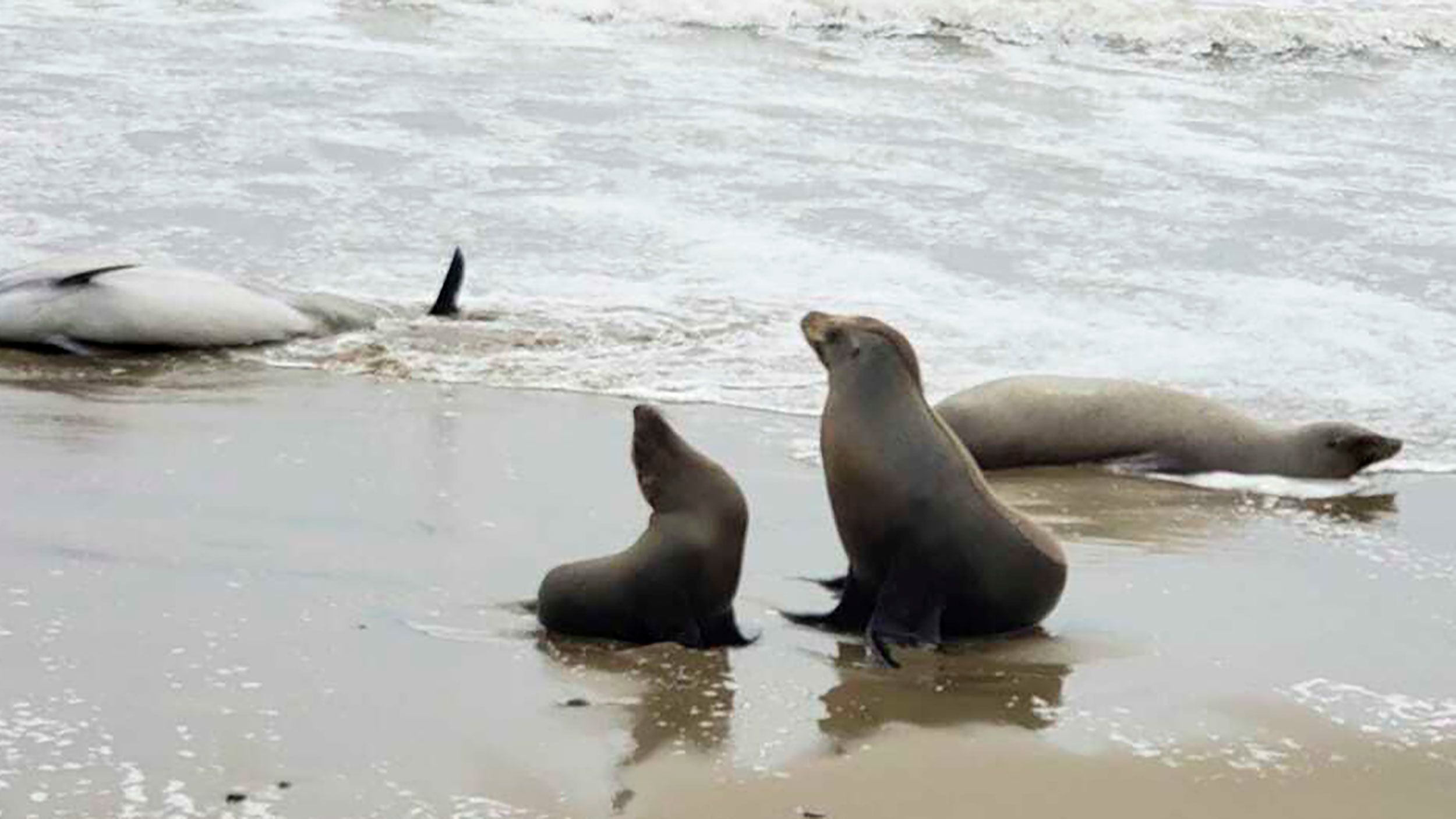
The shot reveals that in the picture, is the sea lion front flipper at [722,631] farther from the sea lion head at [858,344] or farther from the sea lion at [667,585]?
the sea lion head at [858,344]

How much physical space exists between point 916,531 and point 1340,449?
2.43 meters

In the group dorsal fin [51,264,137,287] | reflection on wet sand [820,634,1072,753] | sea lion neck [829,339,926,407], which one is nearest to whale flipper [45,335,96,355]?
dorsal fin [51,264,137,287]

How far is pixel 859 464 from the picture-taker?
5098 millimetres

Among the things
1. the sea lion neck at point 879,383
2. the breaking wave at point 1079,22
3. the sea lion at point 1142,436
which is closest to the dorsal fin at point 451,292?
the sea lion at point 1142,436

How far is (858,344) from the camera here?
530 centimetres

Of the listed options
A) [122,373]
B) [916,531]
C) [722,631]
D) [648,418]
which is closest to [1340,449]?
[916,531]

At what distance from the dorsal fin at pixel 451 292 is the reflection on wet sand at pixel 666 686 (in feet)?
11.7

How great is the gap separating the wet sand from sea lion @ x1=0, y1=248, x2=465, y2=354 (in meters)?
0.87

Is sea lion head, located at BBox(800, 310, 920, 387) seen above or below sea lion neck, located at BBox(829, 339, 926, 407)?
above

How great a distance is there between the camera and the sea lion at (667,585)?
181 inches

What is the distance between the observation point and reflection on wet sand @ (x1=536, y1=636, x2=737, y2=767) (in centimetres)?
399

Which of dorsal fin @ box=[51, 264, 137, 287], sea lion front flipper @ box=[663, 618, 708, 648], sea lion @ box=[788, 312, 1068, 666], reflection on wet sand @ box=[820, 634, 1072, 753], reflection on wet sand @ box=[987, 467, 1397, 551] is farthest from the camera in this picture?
dorsal fin @ box=[51, 264, 137, 287]

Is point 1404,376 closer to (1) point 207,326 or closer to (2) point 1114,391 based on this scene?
(2) point 1114,391

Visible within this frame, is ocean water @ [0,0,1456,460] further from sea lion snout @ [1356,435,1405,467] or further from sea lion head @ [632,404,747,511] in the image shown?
sea lion head @ [632,404,747,511]
